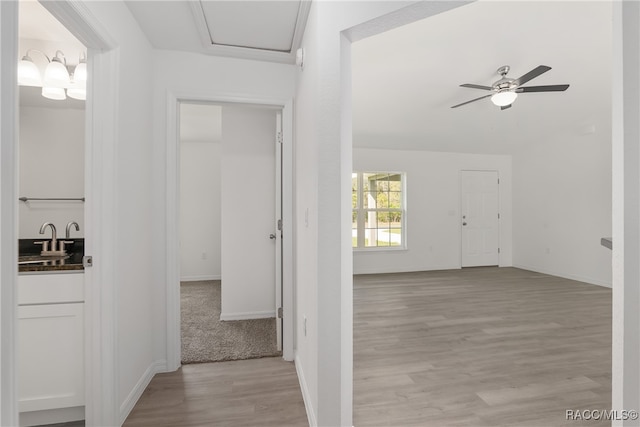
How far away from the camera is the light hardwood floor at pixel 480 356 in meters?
1.80

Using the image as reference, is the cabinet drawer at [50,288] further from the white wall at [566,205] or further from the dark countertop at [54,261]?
the white wall at [566,205]

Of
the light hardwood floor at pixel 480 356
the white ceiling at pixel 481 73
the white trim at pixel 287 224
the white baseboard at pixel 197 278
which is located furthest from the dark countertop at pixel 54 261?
the white baseboard at pixel 197 278

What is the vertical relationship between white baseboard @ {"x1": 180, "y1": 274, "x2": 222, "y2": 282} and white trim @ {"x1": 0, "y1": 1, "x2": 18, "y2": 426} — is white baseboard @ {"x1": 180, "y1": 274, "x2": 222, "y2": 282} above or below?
below

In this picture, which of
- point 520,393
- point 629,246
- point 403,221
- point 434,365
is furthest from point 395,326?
point 403,221

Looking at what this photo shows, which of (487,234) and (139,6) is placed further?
(487,234)

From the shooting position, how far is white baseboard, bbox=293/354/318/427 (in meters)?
1.59

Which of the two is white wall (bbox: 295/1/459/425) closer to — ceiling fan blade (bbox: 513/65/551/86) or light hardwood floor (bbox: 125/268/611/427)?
light hardwood floor (bbox: 125/268/611/427)

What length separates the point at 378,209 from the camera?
5.88 metres

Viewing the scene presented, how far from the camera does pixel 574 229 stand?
17.3 ft

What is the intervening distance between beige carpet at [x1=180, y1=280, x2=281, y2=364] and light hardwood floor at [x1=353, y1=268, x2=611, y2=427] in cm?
88

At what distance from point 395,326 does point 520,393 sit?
130cm

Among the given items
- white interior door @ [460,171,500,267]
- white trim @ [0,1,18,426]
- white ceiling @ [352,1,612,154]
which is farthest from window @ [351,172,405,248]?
white trim @ [0,1,18,426]

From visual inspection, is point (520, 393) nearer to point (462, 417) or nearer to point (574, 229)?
point (462, 417)

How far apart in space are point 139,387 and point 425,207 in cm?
551
